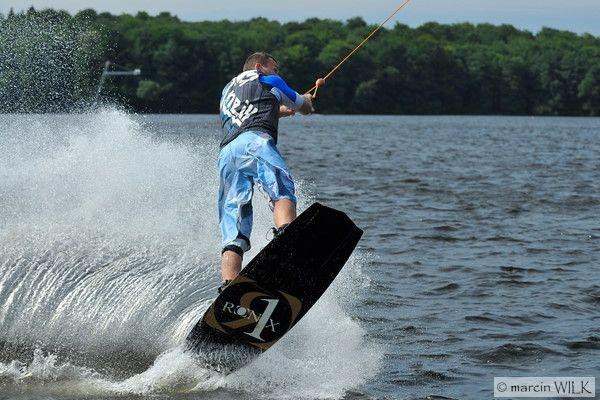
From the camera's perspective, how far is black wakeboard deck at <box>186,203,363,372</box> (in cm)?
819

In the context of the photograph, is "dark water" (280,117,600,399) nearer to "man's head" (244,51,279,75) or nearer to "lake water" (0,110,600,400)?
"lake water" (0,110,600,400)

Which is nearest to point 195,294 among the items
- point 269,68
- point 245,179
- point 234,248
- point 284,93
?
point 234,248

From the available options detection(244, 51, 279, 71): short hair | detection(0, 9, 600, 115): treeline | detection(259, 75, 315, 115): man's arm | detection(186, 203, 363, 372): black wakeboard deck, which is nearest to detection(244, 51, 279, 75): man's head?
detection(244, 51, 279, 71): short hair

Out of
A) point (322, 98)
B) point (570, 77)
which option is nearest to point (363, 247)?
point (322, 98)

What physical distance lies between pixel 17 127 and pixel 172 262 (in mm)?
5255

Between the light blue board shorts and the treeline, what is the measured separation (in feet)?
315

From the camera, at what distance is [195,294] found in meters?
9.45

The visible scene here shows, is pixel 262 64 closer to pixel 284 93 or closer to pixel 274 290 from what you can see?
pixel 284 93

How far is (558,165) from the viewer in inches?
1363

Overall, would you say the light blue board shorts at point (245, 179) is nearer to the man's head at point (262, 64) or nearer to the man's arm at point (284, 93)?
the man's arm at point (284, 93)

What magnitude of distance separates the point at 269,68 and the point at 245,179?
977 millimetres

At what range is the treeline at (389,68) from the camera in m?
109

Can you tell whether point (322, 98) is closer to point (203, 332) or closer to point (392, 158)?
point (392, 158)

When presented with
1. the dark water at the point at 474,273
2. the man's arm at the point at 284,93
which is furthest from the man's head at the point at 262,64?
the dark water at the point at 474,273
